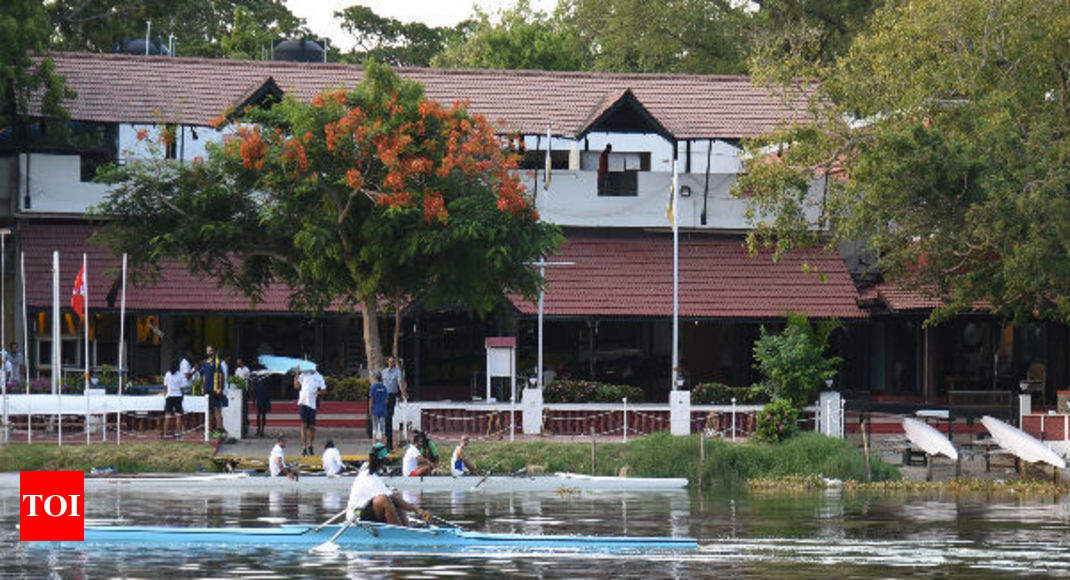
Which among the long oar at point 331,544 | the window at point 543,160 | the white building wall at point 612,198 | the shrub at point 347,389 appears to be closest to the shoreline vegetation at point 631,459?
the shrub at point 347,389

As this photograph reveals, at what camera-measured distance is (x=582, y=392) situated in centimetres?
4528

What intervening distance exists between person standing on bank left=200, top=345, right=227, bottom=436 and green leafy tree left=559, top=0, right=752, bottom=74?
29.1m

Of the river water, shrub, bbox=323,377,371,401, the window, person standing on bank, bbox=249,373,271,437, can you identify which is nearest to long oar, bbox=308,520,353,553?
the river water

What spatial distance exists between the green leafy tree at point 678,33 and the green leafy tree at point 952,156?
21.4 m

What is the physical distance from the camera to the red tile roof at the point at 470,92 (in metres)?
49.2

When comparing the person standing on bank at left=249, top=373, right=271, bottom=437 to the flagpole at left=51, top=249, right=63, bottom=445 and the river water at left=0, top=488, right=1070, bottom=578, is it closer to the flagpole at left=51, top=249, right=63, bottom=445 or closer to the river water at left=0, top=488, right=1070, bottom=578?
the flagpole at left=51, top=249, right=63, bottom=445

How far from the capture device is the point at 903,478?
4006 centimetres

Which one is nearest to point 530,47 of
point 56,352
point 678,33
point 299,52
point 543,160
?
point 678,33

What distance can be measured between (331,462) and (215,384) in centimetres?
640

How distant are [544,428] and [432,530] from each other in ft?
48.6

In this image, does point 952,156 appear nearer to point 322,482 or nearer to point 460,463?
point 460,463

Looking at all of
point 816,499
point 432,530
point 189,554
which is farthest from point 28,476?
point 816,499

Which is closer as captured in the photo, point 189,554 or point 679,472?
point 189,554

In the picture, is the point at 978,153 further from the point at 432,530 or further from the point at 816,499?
the point at 432,530
